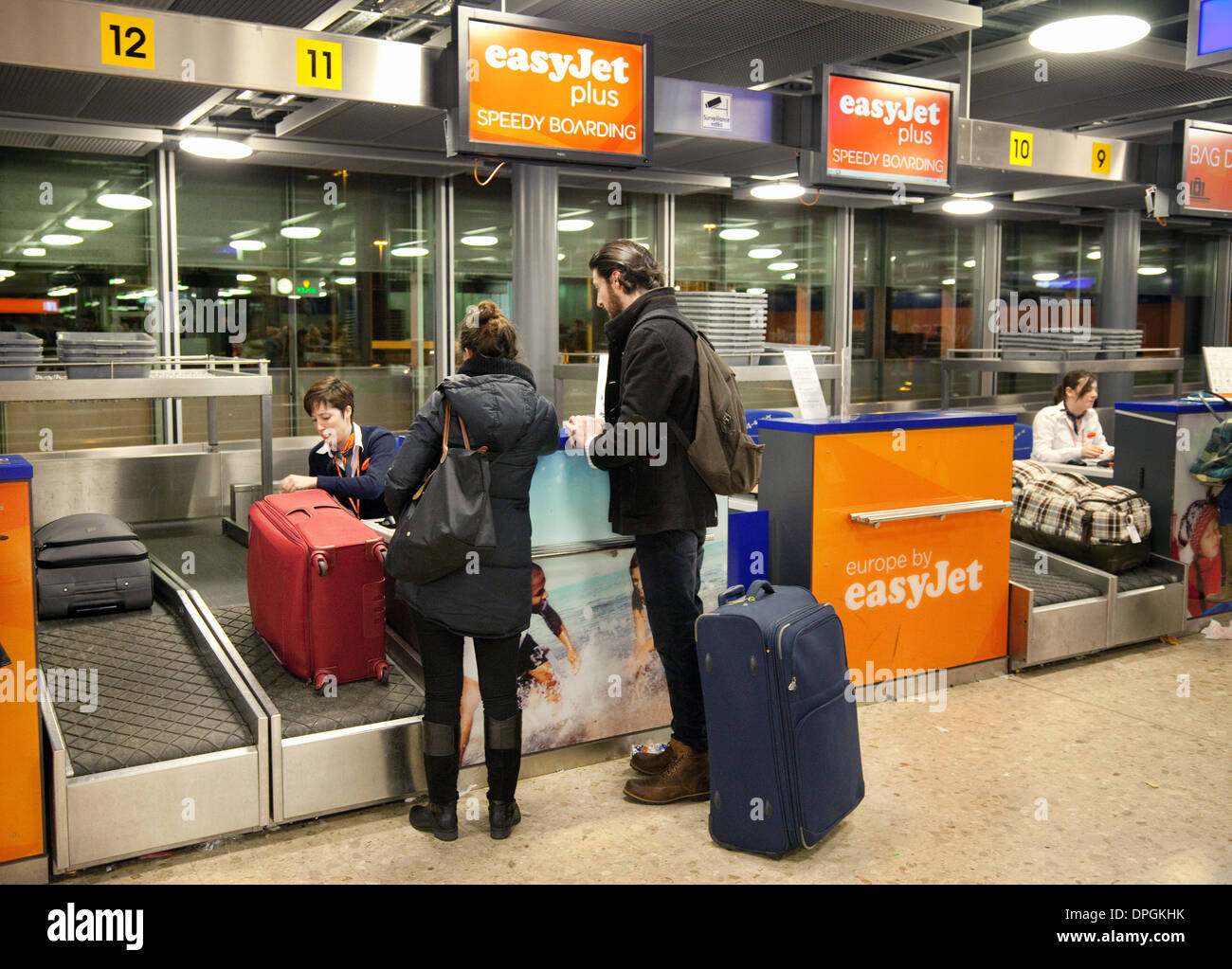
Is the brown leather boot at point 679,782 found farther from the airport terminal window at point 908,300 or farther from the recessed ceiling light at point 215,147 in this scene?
the airport terminal window at point 908,300

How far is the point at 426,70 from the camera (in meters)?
4.30

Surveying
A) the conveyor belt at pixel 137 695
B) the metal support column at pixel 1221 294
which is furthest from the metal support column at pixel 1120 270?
the conveyor belt at pixel 137 695

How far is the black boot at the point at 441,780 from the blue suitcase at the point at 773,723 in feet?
2.54

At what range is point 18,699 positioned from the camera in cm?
290

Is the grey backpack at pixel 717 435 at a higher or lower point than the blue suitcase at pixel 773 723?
higher

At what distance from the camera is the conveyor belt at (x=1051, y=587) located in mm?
5211

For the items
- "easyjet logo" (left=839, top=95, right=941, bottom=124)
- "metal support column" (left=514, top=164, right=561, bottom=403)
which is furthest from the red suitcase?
"easyjet logo" (left=839, top=95, right=941, bottom=124)

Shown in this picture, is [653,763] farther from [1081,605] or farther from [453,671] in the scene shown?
[1081,605]

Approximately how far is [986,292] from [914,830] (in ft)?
33.1

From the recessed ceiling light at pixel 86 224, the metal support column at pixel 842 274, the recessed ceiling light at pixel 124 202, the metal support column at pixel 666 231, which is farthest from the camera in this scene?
the metal support column at pixel 842 274

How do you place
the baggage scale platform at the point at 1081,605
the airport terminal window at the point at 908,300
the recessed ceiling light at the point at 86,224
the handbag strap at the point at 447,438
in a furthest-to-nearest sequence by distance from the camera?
the airport terminal window at the point at 908,300 < the recessed ceiling light at the point at 86,224 < the baggage scale platform at the point at 1081,605 < the handbag strap at the point at 447,438
